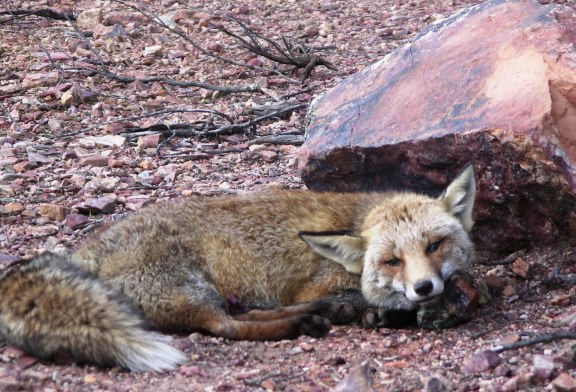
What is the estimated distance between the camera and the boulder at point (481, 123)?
18.7ft

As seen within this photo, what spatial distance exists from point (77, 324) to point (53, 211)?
2773 millimetres

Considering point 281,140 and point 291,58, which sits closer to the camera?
point 281,140

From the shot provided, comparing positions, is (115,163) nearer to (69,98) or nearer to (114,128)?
(114,128)

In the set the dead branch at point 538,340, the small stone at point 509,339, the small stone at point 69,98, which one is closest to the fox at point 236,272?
the small stone at point 509,339

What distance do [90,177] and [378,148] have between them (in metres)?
3.25

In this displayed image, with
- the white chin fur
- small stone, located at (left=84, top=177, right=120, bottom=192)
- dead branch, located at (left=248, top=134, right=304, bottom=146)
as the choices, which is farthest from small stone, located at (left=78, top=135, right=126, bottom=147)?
the white chin fur

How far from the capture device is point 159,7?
48.1 ft

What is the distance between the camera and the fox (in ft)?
15.7

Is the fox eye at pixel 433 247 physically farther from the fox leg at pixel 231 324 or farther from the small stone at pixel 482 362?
the small stone at pixel 482 362

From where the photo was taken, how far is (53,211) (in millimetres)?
7316

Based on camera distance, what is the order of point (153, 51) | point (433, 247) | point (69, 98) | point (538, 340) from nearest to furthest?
point (538, 340) < point (433, 247) < point (69, 98) < point (153, 51)

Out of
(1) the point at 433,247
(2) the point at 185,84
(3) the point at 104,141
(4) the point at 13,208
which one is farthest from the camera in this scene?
(2) the point at 185,84

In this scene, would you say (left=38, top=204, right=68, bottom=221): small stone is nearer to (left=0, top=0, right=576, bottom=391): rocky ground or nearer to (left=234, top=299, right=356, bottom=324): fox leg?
(left=0, top=0, right=576, bottom=391): rocky ground

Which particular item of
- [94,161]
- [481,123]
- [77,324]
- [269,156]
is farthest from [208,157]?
[77,324]
